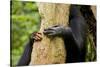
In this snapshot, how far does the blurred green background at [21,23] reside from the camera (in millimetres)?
2465

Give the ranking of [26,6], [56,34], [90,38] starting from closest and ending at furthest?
1. [26,6]
2. [56,34]
3. [90,38]

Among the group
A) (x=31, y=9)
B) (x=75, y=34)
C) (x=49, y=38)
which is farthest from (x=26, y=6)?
(x=75, y=34)

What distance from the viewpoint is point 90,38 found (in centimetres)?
289

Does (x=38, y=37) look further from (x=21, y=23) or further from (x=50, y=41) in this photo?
(x=21, y=23)

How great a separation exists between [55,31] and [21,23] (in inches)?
17.2

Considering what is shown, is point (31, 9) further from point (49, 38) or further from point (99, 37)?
point (99, 37)

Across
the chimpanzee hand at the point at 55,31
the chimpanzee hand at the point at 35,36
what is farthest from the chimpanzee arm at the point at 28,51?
the chimpanzee hand at the point at 55,31

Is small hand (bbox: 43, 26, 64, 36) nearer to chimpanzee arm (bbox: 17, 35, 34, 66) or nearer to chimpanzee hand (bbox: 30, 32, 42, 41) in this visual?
chimpanzee hand (bbox: 30, 32, 42, 41)

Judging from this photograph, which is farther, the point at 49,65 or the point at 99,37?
the point at 99,37

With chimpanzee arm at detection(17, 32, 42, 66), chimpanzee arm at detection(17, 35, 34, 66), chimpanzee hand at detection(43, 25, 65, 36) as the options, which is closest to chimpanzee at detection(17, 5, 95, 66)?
chimpanzee hand at detection(43, 25, 65, 36)

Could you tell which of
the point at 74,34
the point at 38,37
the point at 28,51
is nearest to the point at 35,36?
the point at 38,37

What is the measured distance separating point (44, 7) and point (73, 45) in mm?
596

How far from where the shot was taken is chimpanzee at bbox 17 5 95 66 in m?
2.71

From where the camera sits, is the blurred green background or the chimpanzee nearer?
the blurred green background
